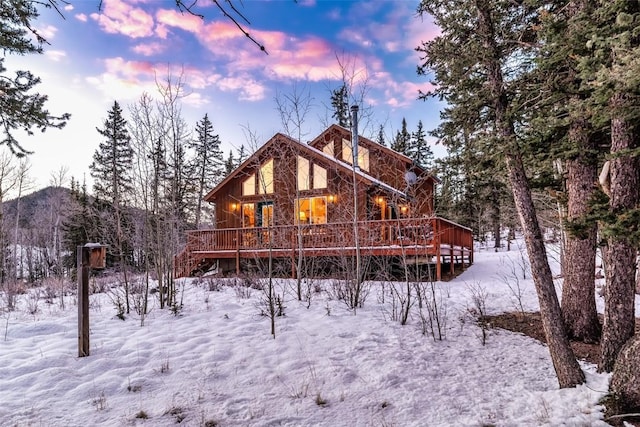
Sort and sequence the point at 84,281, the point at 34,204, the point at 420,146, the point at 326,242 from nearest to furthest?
the point at 84,281
the point at 326,242
the point at 34,204
the point at 420,146

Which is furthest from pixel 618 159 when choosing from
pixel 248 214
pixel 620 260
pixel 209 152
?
pixel 209 152

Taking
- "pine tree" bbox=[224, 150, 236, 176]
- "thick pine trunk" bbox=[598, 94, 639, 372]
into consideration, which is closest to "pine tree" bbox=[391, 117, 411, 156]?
"pine tree" bbox=[224, 150, 236, 176]

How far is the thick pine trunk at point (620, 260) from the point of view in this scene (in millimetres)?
3740

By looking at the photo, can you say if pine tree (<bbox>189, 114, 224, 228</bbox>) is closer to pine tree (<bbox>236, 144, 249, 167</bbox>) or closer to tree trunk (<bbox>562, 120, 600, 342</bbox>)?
pine tree (<bbox>236, 144, 249, 167</bbox>)

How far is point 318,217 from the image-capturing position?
50.9 feet

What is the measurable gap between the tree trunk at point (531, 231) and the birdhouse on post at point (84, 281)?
556 centimetres

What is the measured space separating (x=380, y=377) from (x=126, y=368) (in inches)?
130

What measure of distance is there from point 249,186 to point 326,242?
6396 millimetres

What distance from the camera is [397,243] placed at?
36.2 ft

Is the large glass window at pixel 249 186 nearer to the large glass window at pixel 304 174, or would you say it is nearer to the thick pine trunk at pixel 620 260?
the large glass window at pixel 304 174

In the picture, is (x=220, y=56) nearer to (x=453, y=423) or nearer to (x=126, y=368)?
(x=126, y=368)

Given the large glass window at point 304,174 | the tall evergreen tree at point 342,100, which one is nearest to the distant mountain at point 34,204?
the large glass window at point 304,174

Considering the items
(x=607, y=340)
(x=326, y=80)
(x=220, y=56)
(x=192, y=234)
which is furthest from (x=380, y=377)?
(x=192, y=234)

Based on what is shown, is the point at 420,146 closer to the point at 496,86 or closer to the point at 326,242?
the point at 326,242
